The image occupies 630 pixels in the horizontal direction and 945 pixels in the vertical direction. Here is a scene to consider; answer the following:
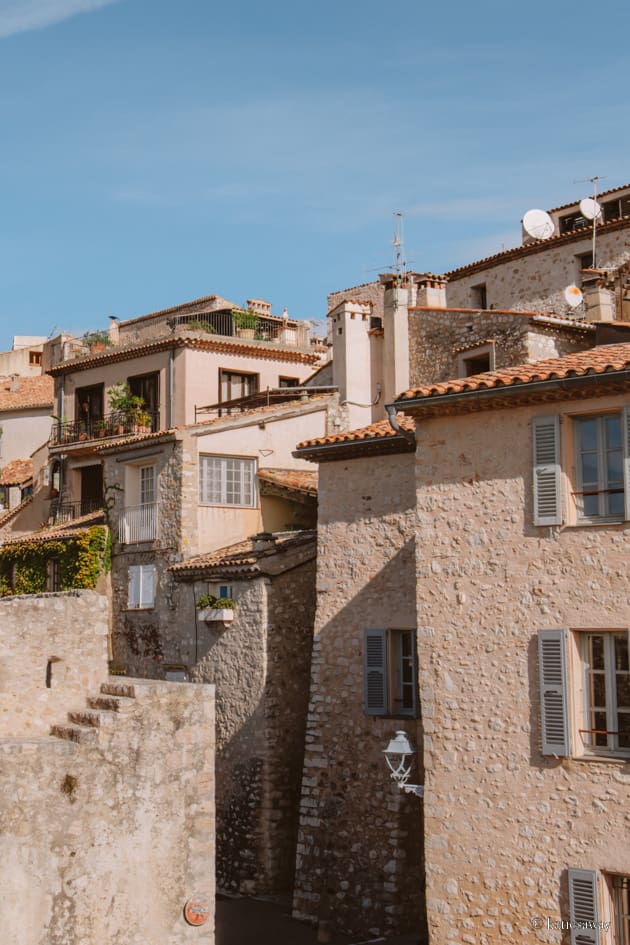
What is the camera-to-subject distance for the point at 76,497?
3822cm

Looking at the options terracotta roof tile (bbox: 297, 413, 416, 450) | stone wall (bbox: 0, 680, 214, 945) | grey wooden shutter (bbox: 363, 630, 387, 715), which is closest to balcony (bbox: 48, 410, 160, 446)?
terracotta roof tile (bbox: 297, 413, 416, 450)

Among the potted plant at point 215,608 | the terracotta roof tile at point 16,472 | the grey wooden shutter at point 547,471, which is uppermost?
the terracotta roof tile at point 16,472

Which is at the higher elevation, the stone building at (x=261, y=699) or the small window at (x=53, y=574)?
the small window at (x=53, y=574)

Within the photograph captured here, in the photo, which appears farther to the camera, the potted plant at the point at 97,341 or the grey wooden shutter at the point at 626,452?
the potted plant at the point at 97,341

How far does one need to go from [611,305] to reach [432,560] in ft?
35.7

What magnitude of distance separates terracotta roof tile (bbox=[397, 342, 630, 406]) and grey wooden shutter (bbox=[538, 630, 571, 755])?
3442 millimetres

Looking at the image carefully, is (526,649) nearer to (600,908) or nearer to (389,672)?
(600,908)

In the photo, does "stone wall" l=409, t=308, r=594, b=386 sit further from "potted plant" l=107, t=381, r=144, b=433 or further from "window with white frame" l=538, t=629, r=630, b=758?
"window with white frame" l=538, t=629, r=630, b=758

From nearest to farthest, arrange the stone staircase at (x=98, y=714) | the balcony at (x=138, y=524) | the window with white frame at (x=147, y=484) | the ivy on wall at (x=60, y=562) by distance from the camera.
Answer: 1. the stone staircase at (x=98, y=714)
2. the balcony at (x=138, y=524)
3. the window with white frame at (x=147, y=484)
4. the ivy on wall at (x=60, y=562)

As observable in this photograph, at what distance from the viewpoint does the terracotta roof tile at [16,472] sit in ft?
150

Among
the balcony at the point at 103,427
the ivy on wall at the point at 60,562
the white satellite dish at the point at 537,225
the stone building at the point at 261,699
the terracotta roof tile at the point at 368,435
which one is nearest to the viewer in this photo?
the terracotta roof tile at the point at 368,435

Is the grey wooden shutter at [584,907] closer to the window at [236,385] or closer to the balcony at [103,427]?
the balcony at [103,427]

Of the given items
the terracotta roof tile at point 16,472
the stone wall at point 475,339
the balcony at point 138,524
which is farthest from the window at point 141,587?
the terracotta roof tile at point 16,472

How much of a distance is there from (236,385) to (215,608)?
13.4 m
